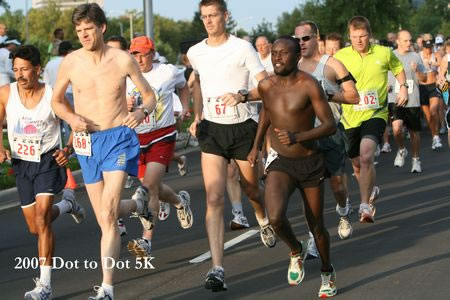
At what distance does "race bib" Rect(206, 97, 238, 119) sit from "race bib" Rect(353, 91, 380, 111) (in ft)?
10.2

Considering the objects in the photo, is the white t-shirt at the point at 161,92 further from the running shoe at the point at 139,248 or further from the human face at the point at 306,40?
the human face at the point at 306,40

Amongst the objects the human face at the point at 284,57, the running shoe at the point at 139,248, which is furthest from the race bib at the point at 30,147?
the human face at the point at 284,57

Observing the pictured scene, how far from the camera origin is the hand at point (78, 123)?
8289 mm

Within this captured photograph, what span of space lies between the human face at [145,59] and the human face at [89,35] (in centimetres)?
250

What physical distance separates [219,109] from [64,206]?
1769mm

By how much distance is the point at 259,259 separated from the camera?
32.8 ft

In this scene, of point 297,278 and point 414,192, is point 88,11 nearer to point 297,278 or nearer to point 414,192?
point 297,278

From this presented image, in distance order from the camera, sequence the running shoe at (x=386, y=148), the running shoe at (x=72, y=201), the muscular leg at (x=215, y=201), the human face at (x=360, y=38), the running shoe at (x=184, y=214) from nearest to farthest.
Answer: the muscular leg at (x=215, y=201), the running shoe at (x=72, y=201), the running shoe at (x=184, y=214), the human face at (x=360, y=38), the running shoe at (x=386, y=148)

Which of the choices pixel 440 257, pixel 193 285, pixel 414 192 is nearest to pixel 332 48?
pixel 414 192

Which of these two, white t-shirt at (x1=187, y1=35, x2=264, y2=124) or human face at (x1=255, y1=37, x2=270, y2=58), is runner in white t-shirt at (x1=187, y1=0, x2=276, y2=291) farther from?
human face at (x1=255, y1=37, x2=270, y2=58)

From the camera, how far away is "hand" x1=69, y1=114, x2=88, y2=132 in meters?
8.29

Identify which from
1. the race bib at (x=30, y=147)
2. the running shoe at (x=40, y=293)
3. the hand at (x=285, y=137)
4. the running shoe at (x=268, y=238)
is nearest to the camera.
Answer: the hand at (x=285, y=137)

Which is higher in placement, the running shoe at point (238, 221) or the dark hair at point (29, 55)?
the dark hair at point (29, 55)

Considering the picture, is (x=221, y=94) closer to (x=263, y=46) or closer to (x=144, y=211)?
(x=144, y=211)
